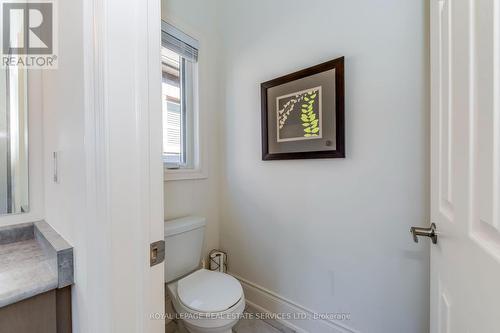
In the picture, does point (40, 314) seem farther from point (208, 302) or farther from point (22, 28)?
point (22, 28)

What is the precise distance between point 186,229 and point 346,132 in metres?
1.19

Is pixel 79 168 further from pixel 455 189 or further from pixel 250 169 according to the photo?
pixel 250 169

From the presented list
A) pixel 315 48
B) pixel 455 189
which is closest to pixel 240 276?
pixel 455 189

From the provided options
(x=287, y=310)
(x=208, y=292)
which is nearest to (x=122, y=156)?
(x=208, y=292)

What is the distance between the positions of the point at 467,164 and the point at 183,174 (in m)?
1.57

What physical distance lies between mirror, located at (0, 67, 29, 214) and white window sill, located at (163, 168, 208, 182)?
28.5 inches

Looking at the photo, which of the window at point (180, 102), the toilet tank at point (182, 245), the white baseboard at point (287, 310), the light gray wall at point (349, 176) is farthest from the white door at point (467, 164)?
the window at point (180, 102)

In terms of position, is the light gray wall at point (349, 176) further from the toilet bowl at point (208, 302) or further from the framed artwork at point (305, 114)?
the toilet bowl at point (208, 302)

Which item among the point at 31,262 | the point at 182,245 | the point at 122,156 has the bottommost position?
the point at 182,245

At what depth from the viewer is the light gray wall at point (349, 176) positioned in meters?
1.09

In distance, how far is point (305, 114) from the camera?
1.44 m

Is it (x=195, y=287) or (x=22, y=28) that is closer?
(x=22, y=28)

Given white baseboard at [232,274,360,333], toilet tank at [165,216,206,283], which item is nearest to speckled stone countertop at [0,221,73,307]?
toilet tank at [165,216,206,283]

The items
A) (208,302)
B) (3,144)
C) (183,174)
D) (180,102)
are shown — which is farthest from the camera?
(180,102)
